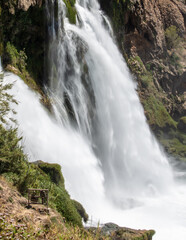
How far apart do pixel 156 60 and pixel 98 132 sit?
1908cm

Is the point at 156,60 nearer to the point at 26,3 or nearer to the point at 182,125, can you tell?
the point at 182,125

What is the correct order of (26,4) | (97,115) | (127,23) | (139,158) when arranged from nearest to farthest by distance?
A: 1. (26,4)
2. (97,115)
3. (139,158)
4. (127,23)

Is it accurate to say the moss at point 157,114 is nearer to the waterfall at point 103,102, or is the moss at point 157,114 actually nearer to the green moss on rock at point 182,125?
the green moss on rock at point 182,125

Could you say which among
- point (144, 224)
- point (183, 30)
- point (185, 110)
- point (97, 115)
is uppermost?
point (183, 30)

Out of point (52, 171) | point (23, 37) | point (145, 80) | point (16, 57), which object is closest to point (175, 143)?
point (145, 80)

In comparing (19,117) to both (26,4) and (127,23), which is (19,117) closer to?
(26,4)

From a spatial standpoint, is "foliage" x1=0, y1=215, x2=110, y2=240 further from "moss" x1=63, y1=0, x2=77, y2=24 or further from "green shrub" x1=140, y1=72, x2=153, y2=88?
"green shrub" x1=140, y1=72, x2=153, y2=88

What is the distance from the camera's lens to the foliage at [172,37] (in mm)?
42219

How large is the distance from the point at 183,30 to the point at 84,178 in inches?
1517

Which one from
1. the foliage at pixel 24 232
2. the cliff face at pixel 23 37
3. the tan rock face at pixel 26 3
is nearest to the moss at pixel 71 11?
the cliff face at pixel 23 37

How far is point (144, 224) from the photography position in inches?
571

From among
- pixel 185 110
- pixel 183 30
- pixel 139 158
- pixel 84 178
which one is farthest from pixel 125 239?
pixel 183 30

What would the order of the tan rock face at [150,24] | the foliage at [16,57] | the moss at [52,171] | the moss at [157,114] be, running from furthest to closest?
1. the tan rock face at [150,24]
2. the moss at [157,114]
3. the foliage at [16,57]
4. the moss at [52,171]

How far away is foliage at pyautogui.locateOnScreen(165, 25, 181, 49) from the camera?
42219 millimetres
